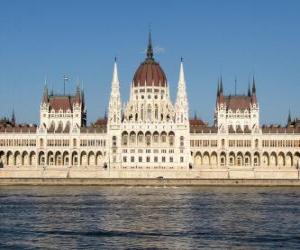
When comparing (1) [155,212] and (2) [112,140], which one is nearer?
(1) [155,212]

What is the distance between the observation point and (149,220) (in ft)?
196

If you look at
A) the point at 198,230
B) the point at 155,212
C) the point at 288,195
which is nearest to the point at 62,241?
the point at 198,230

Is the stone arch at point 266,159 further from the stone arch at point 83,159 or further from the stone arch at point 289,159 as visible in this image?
the stone arch at point 83,159

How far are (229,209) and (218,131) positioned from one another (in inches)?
2646

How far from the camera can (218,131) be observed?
13575 centimetres

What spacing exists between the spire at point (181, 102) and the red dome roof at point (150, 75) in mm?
8288

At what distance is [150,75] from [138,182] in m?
35.1

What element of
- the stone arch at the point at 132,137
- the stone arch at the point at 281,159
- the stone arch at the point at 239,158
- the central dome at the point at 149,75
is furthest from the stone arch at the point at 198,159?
the central dome at the point at 149,75

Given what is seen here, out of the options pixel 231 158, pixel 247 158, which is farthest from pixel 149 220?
pixel 247 158

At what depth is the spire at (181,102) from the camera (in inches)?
5251

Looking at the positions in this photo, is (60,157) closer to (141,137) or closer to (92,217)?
(141,137)

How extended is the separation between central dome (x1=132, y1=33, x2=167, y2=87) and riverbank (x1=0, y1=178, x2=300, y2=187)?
32.7m

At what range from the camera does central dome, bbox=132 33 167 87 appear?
468 feet

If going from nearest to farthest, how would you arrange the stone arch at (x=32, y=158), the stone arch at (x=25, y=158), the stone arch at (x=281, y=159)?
the stone arch at (x=281, y=159), the stone arch at (x=32, y=158), the stone arch at (x=25, y=158)
